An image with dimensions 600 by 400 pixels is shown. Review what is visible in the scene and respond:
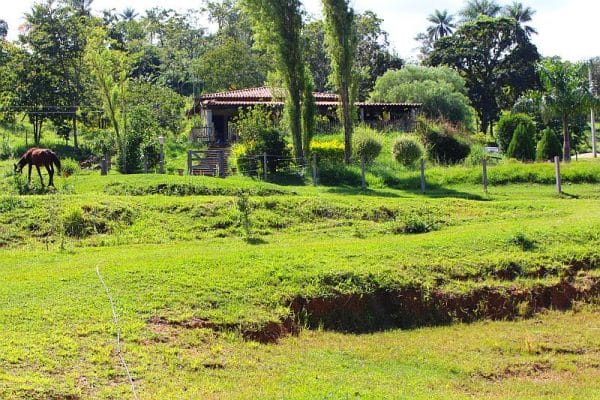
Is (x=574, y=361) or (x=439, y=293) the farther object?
(x=439, y=293)

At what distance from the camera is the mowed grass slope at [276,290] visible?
385 inches

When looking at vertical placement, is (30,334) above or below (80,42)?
below

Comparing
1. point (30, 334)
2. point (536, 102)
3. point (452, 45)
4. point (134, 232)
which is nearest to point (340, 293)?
point (30, 334)

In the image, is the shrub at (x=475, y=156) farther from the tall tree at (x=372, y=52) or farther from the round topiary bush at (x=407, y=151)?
the tall tree at (x=372, y=52)

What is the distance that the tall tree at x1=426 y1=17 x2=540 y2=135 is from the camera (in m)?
59.3

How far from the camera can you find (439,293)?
1405 cm

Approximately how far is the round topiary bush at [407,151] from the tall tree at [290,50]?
4056 mm

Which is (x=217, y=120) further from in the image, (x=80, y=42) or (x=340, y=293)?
(x=340, y=293)

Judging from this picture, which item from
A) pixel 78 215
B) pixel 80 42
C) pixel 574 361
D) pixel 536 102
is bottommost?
pixel 574 361

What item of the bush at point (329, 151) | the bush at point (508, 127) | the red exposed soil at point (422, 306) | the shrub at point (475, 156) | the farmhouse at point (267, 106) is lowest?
the red exposed soil at point (422, 306)

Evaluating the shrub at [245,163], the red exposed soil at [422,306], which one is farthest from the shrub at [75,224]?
the shrub at [245,163]

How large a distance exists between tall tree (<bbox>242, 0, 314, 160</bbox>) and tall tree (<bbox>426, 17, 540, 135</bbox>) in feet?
103

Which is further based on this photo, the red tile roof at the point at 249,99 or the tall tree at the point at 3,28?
the tall tree at the point at 3,28

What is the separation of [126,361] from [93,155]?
32.5 m
